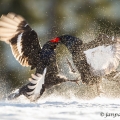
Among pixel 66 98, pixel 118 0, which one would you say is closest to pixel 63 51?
pixel 66 98

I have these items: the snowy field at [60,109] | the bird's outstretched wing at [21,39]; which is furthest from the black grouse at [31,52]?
the snowy field at [60,109]

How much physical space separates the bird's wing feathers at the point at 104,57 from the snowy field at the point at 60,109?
30cm

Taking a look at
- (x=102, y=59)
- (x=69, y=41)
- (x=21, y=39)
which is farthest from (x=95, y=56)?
(x=21, y=39)

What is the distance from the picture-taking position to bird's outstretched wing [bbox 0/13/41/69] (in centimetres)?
455

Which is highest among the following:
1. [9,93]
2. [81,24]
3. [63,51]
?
[81,24]

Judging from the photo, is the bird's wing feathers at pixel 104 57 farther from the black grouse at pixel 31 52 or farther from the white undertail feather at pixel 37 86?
the white undertail feather at pixel 37 86

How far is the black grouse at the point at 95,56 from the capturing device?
448 centimetres

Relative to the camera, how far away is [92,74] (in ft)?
14.9

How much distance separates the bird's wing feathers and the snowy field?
11.8 inches

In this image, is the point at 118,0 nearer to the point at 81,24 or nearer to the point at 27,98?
the point at 81,24

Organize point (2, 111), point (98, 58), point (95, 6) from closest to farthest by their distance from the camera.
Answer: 1. point (2, 111)
2. point (98, 58)
3. point (95, 6)

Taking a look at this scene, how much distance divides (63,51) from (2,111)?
0.88 m

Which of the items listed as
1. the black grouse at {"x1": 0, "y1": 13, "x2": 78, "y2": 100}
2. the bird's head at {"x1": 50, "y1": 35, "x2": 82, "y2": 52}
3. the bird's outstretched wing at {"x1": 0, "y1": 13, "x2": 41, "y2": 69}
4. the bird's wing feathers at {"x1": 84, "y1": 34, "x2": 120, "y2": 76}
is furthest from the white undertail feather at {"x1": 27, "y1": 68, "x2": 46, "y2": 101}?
the bird's wing feathers at {"x1": 84, "y1": 34, "x2": 120, "y2": 76}

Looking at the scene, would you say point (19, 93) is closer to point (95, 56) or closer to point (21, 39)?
point (21, 39)
